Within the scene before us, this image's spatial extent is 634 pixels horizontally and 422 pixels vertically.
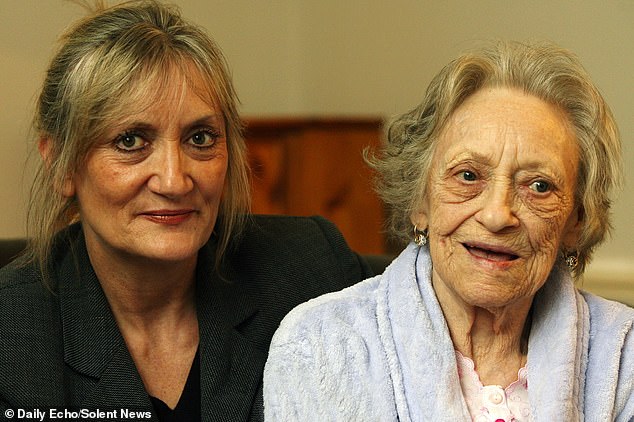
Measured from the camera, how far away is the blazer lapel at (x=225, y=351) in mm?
2143

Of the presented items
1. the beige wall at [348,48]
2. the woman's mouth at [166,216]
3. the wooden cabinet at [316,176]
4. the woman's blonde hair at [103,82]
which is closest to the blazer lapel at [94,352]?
the woman's blonde hair at [103,82]

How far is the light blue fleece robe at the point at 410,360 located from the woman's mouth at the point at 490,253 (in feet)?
0.47

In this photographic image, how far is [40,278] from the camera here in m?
2.22

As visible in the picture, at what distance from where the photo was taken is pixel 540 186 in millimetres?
1901

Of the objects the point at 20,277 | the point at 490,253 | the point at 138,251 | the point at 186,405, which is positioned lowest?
the point at 186,405

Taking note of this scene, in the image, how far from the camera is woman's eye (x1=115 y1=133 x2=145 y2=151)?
6.78 feet

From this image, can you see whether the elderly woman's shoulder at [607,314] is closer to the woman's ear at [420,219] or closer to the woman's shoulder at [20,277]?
the woman's ear at [420,219]

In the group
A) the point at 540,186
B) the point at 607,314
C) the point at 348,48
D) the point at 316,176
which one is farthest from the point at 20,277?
the point at 348,48

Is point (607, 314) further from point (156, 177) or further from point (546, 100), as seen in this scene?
point (156, 177)

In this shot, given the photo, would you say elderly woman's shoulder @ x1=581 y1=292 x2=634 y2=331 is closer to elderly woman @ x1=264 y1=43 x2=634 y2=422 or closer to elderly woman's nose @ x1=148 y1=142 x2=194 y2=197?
elderly woman @ x1=264 y1=43 x2=634 y2=422

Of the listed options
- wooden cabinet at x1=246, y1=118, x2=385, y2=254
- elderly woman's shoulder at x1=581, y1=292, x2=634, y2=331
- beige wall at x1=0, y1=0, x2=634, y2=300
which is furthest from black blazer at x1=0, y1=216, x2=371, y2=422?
wooden cabinet at x1=246, y1=118, x2=385, y2=254

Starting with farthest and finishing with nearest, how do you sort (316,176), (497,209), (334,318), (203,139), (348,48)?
(348,48)
(316,176)
(203,139)
(334,318)
(497,209)

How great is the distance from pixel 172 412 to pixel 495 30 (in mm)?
3043

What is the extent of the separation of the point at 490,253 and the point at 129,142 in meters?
0.81
